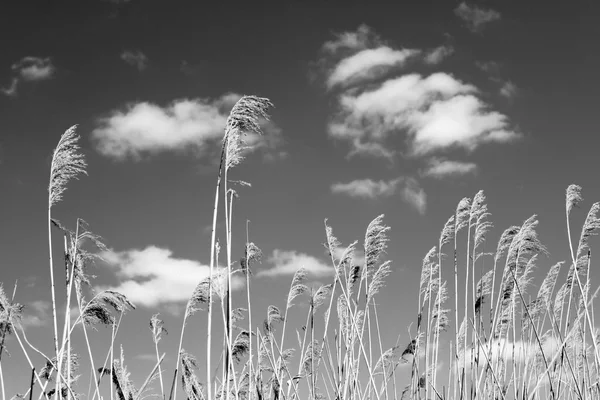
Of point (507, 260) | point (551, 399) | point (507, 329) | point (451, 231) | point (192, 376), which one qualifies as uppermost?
point (451, 231)

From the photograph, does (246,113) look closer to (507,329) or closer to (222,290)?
(222,290)

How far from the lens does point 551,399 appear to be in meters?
5.46

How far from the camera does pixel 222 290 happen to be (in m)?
4.60

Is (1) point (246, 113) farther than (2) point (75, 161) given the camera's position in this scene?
No

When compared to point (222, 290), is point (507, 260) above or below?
above

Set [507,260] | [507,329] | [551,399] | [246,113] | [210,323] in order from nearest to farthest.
Result: 1. [210,323]
2. [246,113]
3. [551,399]
4. [507,260]
5. [507,329]

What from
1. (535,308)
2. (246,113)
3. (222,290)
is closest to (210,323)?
(222,290)

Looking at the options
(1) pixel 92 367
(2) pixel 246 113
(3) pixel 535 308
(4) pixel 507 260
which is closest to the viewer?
(2) pixel 246 113

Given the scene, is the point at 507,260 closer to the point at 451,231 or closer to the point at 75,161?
the point at 451,231

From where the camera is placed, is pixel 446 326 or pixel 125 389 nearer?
pixel 125 389

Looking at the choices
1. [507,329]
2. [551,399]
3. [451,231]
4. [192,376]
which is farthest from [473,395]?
[192,376]

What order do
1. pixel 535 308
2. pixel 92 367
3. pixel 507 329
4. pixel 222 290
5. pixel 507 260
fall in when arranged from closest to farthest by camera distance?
pixel 222 290 < pixel 92 367 < pixel 507 260 < pixel 507 329 < pixel 535 308

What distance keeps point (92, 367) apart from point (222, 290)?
1.41 metres

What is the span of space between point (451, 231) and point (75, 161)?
3998 millimetres
